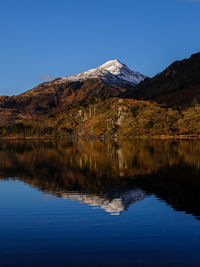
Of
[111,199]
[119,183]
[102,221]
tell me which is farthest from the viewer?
[119,183]

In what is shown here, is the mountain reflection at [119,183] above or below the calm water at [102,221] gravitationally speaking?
above

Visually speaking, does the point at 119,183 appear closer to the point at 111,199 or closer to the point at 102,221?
the point at 111,199

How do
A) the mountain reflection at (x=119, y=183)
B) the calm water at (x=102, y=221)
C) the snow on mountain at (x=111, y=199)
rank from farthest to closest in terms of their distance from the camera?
1. the mountain reflection at (x=119, y=183)
2. the snow on mountain at (x=111, y=199)
3. the calm water at (x=102, y=221)

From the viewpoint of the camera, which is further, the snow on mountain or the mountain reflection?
the mountain reflection

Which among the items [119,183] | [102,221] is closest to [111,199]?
[102,221]

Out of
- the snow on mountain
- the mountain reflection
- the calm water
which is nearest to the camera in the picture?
the calm water

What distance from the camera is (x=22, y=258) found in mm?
16031

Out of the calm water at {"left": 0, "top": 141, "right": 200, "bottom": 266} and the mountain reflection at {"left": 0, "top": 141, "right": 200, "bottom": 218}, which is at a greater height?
the mountain reflection at {"left": 0, "top": 141, "right": 200, "bottom": 218}

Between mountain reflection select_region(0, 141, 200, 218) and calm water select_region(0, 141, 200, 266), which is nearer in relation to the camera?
calm water select_region(0, 141, 200, 266)

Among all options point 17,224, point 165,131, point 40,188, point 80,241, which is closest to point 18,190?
point 40,188

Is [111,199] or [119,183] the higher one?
[119,183]

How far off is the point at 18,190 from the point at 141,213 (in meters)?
17.9

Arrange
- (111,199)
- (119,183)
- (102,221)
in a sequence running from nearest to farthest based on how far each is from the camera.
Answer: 1. (102,221)
2. (111,199)
3. (119,183)

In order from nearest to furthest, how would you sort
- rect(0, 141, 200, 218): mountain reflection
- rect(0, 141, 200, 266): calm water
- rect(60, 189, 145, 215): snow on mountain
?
rect(0, 141, 200, 266): calm water, rect(60, 189, 145, 215): snow on mountain, rect(0, 141, 200, 218): mountain reflection
